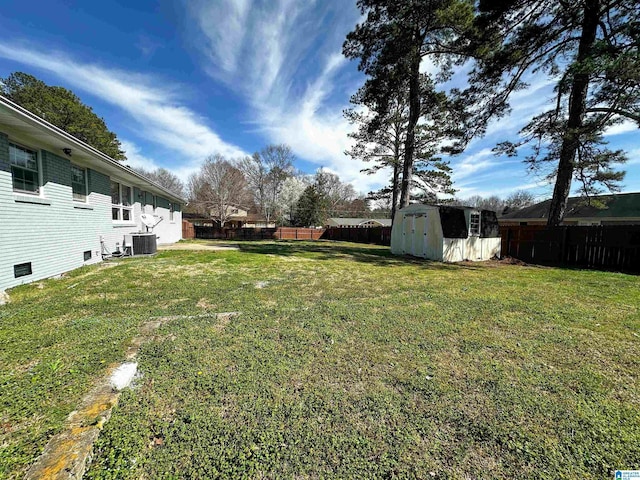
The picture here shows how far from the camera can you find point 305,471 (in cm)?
137

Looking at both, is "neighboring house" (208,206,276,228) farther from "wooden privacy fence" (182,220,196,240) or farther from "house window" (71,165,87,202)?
"house window" (71,165,87,202)

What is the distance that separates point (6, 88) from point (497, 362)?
33.9m

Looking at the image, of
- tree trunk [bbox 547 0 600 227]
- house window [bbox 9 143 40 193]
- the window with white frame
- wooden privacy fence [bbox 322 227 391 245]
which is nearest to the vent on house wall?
house window [bbox 9 143 40 193]

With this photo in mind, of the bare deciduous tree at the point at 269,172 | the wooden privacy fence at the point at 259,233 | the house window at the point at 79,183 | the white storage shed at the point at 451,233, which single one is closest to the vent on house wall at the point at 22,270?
the house window at the point at 79,183

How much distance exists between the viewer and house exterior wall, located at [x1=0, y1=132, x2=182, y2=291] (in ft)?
14.9

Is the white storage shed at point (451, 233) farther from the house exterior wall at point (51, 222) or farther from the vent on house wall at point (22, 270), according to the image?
the vent on house wall at point (22, 270)

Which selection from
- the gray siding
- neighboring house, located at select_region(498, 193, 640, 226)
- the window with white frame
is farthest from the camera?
neighboring house, located at select_region(498, 193, 640, 226)

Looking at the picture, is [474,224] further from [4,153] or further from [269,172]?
[269,172]

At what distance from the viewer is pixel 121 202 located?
31.8ft

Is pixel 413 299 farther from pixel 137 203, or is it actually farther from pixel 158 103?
pixel 158 103

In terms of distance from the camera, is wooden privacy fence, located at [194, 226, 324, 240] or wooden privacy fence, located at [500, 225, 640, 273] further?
wooden privacy fence, located at [194, 226, 324, 240]

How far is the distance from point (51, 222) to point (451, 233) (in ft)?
39.2

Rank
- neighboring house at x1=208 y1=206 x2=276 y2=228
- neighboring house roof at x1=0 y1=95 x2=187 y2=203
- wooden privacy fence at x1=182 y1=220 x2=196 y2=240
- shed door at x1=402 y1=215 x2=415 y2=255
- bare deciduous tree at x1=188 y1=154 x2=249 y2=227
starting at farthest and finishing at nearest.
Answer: neighboring house at x1=208 y1=206 x2=276 y2=228 < bare deciduous tree at x1=188 y1=154 x2=249 y2=227 < wooden privacy fence at x1=182 y1=220 x2=196 y2=240 < shed door at x1=402 y1=215 x2=415 y2=255 < neighboring house roof at x1=0 y1=95 x2=187 y2=203

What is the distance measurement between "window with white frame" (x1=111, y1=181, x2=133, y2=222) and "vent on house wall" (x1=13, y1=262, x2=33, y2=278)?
440 cm
